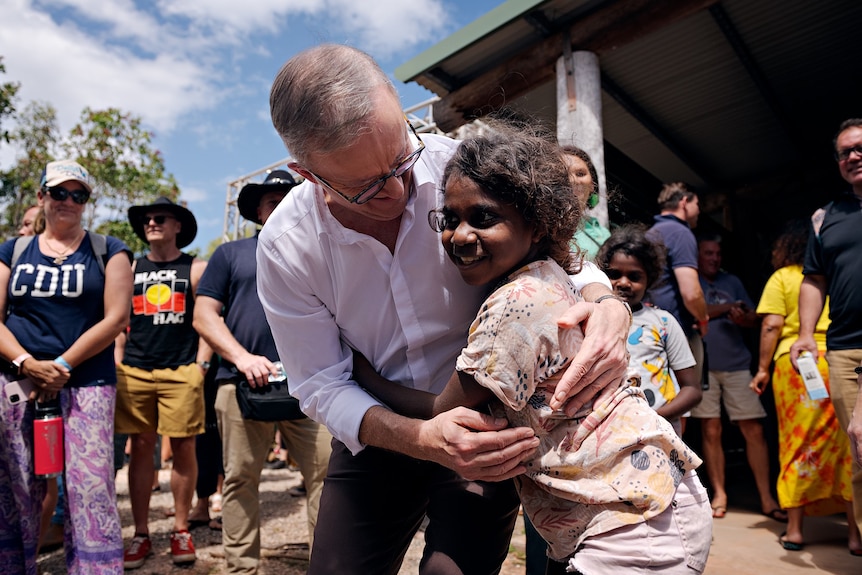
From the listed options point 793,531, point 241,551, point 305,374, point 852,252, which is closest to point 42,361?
point 241,551

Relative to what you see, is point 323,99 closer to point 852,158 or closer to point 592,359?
point 592,359

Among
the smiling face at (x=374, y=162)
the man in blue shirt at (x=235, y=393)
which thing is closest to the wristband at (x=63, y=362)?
the man in blue shirt at (x=235, y=393)

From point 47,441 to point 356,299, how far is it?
2335 mm

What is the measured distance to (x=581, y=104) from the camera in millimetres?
4848

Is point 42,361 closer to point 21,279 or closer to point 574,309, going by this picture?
point 21,279

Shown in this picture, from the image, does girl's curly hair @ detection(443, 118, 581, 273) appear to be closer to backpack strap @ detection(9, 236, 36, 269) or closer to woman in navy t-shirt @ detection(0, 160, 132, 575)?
woman in navy t-shirt @ detection(0, 160, 132, 575)

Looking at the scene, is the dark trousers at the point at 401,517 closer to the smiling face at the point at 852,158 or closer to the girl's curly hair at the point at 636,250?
the girl's curly hair at the point at 636,250

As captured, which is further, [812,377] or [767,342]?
[767,342]

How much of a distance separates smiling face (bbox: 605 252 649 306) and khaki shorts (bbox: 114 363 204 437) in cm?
298

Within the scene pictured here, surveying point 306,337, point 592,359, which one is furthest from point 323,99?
point 592,359

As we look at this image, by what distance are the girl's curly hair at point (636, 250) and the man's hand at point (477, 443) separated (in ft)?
5.57

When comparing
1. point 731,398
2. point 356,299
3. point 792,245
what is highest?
point 792,245

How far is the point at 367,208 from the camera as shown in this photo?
1683 millimetres

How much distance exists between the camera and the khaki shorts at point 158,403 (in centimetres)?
422
